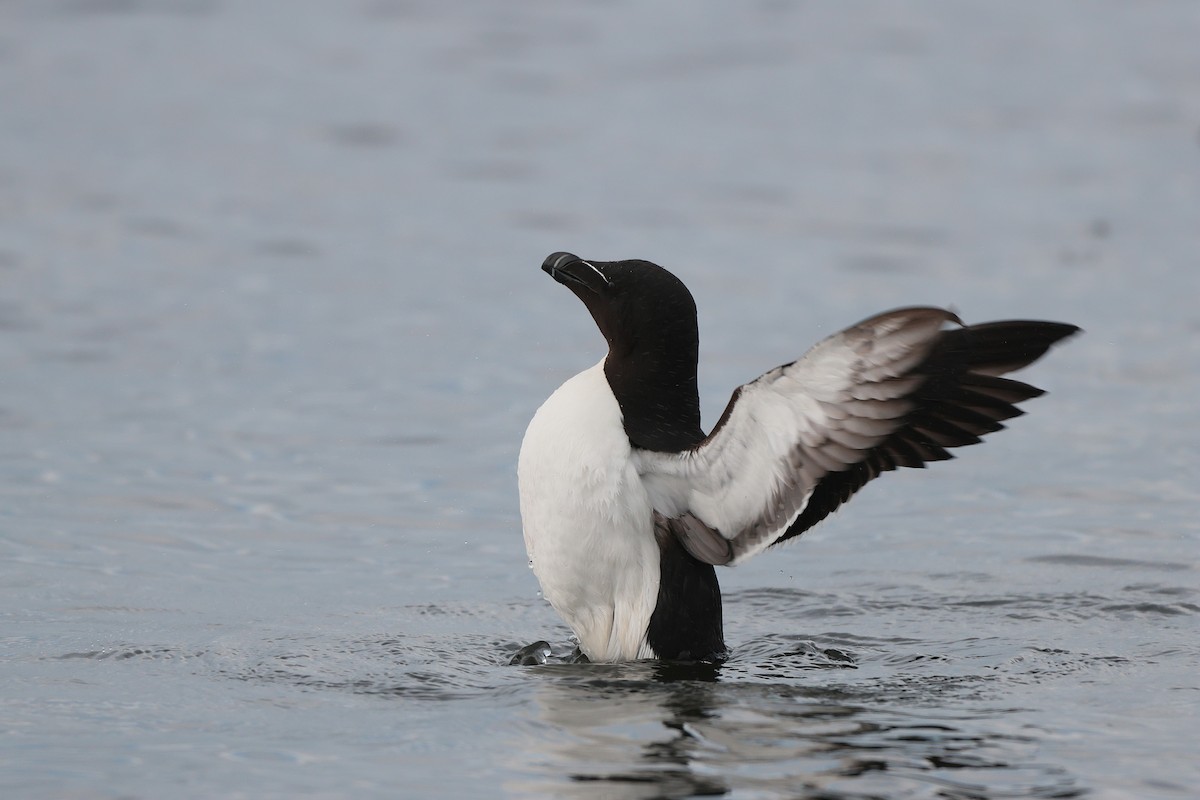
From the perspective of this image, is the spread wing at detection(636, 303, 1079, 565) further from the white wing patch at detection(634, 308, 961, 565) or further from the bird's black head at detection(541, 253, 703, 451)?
the bird's black head at detection(541, 253, 703, 451)

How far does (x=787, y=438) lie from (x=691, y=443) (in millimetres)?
591

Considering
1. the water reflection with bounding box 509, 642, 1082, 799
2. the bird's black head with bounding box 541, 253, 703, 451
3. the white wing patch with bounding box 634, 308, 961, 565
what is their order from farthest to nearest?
the bird's black head with bounding box 541, 253, 703, 451
the white wing patch with bounding box 634, 308, 961, 565
the water reflection with bounding box 509, 642, 1082, 799

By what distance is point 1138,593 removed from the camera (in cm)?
713

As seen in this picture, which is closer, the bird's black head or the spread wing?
the spread wing

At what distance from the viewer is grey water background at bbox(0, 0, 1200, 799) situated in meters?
5.33

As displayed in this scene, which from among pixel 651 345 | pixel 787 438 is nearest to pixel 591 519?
pixel 651 345

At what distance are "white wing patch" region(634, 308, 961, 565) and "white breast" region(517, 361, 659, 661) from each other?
4.0 inches

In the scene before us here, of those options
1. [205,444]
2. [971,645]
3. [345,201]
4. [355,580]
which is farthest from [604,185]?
[971,645]

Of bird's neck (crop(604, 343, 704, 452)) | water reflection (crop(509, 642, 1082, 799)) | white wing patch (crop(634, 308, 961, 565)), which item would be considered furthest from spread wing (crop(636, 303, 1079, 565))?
water reflection (crop(509, 642, 1082, 799))

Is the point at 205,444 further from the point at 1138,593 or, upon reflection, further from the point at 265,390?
the point at 1138,593

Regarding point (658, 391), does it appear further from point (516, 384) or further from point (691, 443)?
point (516, 384)

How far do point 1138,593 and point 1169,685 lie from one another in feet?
4.14

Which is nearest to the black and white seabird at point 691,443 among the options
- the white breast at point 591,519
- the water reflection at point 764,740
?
the white breast at point 591,519

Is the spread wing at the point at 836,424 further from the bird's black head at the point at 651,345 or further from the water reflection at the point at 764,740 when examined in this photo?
the water reflection at the point at 764,740
